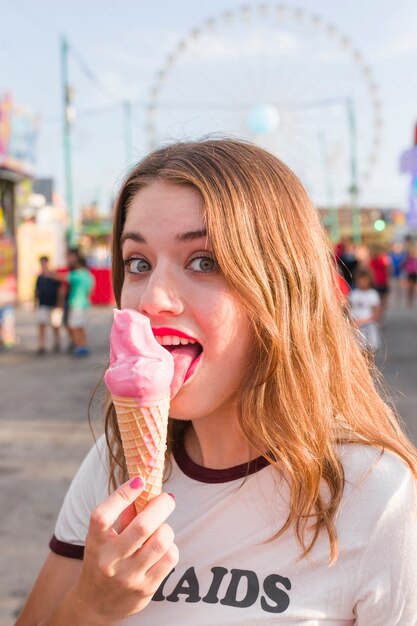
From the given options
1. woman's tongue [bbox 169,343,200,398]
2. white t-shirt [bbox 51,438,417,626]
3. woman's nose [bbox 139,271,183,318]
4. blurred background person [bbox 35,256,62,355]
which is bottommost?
blurred background person [bbox 35,256,62,355]

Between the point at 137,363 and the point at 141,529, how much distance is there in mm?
258

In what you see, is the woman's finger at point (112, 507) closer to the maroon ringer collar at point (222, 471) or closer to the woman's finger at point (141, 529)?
the woman's finger at point (141, 529)

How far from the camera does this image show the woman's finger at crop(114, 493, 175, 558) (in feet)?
3.34

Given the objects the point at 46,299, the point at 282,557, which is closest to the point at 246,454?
the point at 282,557

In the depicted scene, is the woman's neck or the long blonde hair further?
the woman's neck

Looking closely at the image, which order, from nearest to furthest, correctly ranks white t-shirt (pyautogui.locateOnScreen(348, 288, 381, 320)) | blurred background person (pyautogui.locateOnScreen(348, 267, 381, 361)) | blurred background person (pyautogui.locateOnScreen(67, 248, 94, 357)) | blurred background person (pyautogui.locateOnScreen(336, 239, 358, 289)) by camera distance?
1. blurred background person (pyautogui.locateOnScreen(348, 267, 381, 361))
2. white t-shirt (pyautogui.locateOnScreen(348, 288, 381, 320))
3. blurred background person (pyautogui.locateOnScreen(67, 248, 94, 357))
4. blurred background person (pyautogui.locateOnScreen(336, 239, 358, 289))

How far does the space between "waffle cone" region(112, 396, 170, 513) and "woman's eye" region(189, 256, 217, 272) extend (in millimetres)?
248

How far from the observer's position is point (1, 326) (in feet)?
37.4

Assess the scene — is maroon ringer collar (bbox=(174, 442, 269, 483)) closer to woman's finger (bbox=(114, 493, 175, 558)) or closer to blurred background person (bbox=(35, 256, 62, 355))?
woman's finger (bbox=(114, 493, 175, 558))

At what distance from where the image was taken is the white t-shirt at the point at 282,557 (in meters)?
1.11

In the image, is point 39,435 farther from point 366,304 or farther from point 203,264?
point 203,264

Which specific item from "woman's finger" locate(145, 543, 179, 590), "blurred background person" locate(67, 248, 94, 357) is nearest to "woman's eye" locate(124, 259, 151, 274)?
"woman's finger" locate(145, 543, 179, 590)

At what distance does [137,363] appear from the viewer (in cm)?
108

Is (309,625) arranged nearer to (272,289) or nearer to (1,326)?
(272,289)
